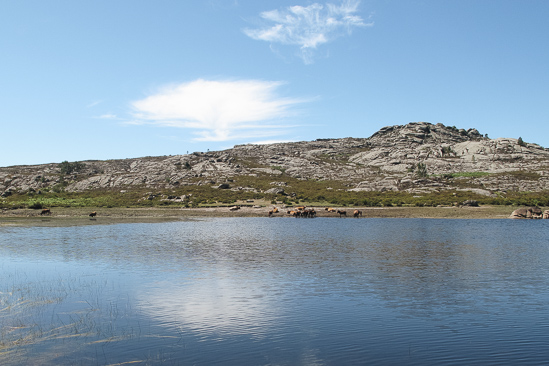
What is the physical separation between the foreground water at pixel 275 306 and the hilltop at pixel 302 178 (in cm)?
7099

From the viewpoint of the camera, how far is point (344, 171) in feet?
577

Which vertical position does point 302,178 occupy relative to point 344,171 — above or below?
below

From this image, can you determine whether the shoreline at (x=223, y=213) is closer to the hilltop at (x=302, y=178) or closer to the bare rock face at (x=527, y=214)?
the bare rock face at (x=527, y=214)

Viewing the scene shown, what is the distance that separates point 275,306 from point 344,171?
529 feet

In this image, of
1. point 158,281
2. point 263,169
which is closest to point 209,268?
point 158,281

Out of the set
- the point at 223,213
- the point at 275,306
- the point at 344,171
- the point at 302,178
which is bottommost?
the point at 275,306

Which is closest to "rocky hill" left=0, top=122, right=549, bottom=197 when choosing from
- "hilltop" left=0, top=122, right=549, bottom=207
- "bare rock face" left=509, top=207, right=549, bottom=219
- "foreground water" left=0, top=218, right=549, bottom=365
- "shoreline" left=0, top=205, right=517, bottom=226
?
"hilltop" left=0, top=122, right=549, bottom=207

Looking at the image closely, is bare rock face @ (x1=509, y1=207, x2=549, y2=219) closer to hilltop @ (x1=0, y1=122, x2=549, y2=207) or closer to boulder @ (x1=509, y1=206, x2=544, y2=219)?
boulder @ (x1=509, y1=206, x2=544, y2=219)

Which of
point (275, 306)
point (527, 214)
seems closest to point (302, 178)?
point (527, 214)

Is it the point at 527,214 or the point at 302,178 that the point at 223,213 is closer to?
the point at 527,214

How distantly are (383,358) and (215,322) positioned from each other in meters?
6.73

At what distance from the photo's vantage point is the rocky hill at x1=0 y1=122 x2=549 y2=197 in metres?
129

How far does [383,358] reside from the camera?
12273 mm

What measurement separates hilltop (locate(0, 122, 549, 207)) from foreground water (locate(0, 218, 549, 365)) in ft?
233
